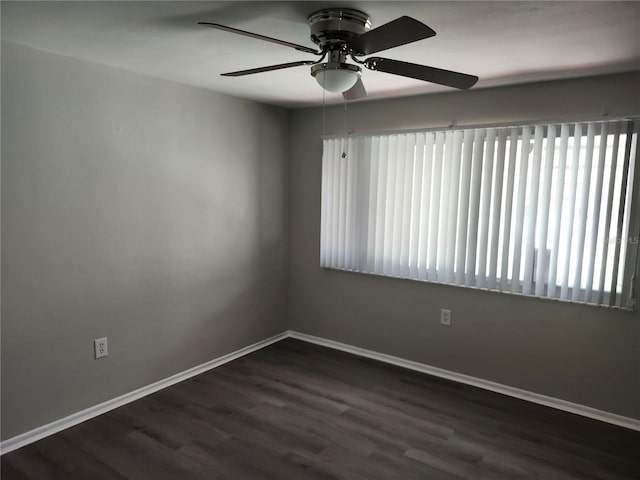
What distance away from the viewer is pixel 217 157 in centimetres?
346

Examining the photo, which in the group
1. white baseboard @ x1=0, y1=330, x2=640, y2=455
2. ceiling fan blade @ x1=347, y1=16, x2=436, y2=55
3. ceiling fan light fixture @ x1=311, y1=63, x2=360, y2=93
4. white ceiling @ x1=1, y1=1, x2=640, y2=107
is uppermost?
white ceiling @ x1=1, y1=1, x2=640, y2=107

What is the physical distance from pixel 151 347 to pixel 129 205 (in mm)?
1009

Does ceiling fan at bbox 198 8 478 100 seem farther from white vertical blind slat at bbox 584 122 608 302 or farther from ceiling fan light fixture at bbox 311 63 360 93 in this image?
white vertical blind slat at bbox 584 122 608 302

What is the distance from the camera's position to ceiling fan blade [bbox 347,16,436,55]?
1.40 metres

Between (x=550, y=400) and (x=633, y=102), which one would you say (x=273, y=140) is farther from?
(x=550, y=400)

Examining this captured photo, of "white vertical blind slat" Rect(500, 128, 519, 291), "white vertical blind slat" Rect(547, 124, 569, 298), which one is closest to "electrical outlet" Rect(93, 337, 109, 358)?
"white vertical blind slat" Rect(500, 128, 519, 291)

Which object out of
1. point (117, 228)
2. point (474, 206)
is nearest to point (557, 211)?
point (474, 206)

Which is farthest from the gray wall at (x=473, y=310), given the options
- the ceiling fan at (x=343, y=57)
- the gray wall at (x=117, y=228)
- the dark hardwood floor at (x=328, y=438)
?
the ceiling fan at (x=343, y=57)

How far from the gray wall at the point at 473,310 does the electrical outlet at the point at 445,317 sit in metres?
0.04

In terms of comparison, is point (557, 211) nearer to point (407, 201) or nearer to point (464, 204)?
point (464, 204)

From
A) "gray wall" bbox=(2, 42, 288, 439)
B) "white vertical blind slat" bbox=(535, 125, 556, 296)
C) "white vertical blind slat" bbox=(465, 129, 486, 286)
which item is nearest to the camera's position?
"gray wall" bbox=(2, 42, 288, 439)

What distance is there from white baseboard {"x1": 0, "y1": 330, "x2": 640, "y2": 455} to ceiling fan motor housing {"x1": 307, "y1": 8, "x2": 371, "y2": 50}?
2531 mm

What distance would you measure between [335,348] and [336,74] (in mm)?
2744

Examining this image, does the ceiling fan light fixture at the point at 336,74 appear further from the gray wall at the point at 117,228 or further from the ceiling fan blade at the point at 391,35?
the gray wall at the point at 117,228
